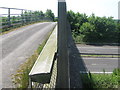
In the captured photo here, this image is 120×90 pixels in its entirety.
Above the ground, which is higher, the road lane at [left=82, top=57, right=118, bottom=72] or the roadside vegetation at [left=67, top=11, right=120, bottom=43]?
the roadside vegetation at [left=67, top=11, right=120, bottom=43]

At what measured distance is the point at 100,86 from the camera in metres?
7.80

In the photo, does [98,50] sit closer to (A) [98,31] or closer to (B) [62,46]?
(A) [98,31]

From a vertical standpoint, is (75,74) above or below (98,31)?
below

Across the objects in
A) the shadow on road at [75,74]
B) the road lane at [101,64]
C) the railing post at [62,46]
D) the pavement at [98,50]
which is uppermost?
the railing post at [62,46]

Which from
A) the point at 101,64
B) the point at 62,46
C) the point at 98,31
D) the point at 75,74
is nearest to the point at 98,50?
the point at 98,31

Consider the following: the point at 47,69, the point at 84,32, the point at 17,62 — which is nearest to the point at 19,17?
the point at 17,62

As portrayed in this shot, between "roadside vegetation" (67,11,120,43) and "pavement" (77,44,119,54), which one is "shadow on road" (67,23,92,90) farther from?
"roadside vegetation" (67,11,120,43)

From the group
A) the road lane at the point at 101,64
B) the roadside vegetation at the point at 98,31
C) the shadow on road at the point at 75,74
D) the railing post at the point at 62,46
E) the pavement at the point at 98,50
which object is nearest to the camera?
the railing post at the point at 62,46

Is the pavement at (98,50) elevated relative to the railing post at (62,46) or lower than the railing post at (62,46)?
lower

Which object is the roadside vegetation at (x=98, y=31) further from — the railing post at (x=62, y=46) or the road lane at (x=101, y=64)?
the railing post at (x=62, y=46)

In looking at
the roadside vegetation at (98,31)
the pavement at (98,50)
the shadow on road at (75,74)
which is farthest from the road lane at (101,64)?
the roadside vegetation at (98,31)

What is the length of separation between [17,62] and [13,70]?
0.47 meters

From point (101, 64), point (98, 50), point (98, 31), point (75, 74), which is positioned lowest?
point (101, 64)

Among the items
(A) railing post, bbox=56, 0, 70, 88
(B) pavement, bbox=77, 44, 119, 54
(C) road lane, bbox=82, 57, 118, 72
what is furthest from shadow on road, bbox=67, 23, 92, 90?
(B) pavement, bbox=77, 44, 119, 54
